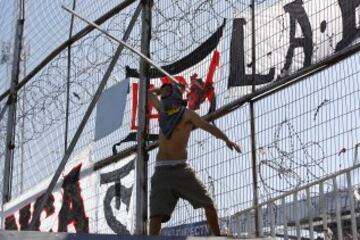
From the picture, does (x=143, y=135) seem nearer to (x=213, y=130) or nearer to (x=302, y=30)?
(x=213, y=130)

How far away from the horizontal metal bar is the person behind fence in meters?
1.61

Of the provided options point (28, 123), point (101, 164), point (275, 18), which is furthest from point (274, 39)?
point (28, 123)

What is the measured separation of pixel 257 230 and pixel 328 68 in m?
1.18

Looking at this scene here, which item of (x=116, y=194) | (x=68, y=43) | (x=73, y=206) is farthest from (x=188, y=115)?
(x=68, y=43)

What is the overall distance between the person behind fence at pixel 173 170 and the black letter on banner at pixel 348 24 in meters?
1.06

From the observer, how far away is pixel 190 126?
569 cm

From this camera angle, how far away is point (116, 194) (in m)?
6.73

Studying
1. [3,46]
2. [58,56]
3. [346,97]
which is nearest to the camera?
[346,97]

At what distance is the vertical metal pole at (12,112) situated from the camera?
8656 millimetres

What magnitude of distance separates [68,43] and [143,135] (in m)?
1.94

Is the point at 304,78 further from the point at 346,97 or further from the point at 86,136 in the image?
the point at 86,136

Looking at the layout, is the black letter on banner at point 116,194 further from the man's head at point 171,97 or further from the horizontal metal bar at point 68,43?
the horizontal metal bar at point 68,43

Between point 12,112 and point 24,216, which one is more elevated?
point 12,112

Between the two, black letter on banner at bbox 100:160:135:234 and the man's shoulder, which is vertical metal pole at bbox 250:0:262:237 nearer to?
the man's shoulder
